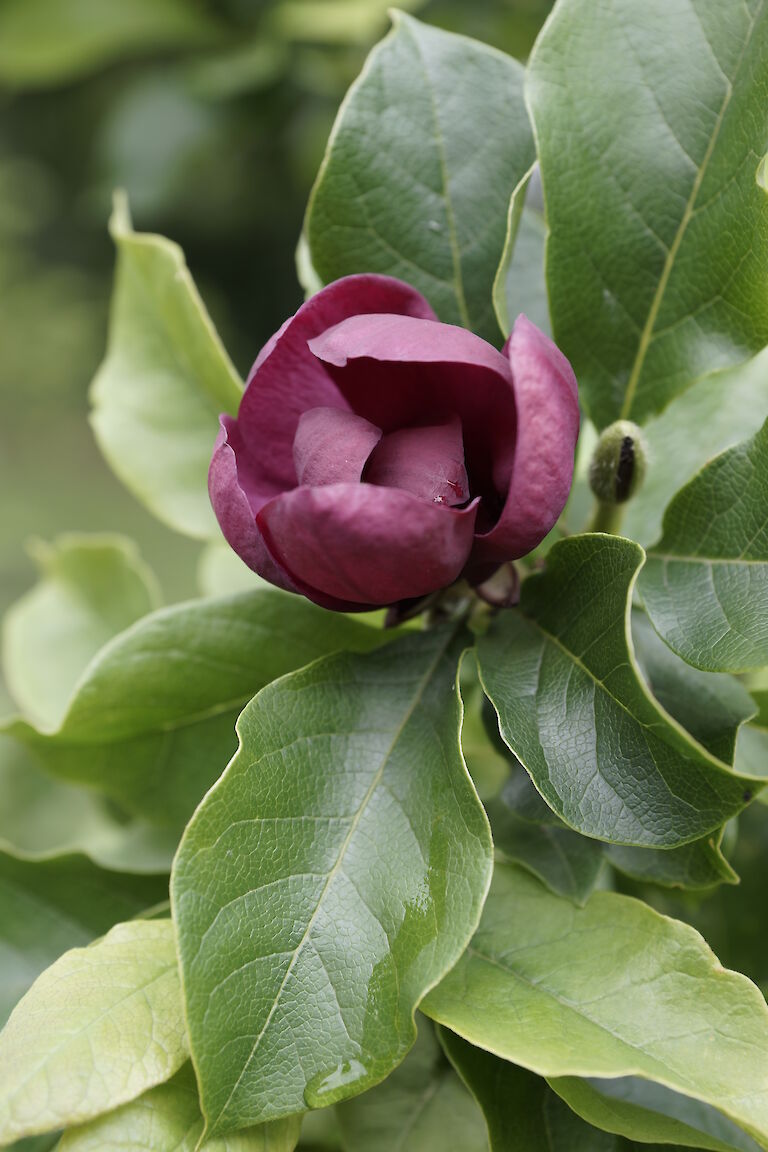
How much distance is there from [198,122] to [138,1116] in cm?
147

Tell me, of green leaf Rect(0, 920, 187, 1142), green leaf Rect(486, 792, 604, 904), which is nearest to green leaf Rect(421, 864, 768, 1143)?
green leaf Rect(486, 792, 604, 904)

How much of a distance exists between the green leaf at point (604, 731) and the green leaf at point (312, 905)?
3 centimetres

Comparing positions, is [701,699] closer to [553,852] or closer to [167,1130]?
[553,852]

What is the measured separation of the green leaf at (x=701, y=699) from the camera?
20.6 inches

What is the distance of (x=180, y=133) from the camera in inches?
65.5

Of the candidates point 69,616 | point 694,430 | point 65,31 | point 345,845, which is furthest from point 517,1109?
point 65,31

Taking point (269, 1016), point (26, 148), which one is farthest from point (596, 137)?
point (26, 148)

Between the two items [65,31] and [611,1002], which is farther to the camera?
[65,31]

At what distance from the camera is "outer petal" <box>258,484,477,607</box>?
1.39ft

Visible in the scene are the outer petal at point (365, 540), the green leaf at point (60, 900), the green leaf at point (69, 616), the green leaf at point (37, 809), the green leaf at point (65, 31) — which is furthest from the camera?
the green leaf at point (65, 31)

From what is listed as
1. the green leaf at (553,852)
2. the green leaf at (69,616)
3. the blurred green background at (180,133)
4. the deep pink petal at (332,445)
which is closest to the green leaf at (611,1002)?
the green leaf at (553,852)

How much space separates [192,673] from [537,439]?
0.25m

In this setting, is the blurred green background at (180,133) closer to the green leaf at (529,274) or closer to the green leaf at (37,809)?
the green leaf at (529,274)

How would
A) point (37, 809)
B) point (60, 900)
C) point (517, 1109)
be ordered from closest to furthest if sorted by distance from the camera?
1. point (517, 1109)
2. point (60, 900)
3. point (37, 809)
